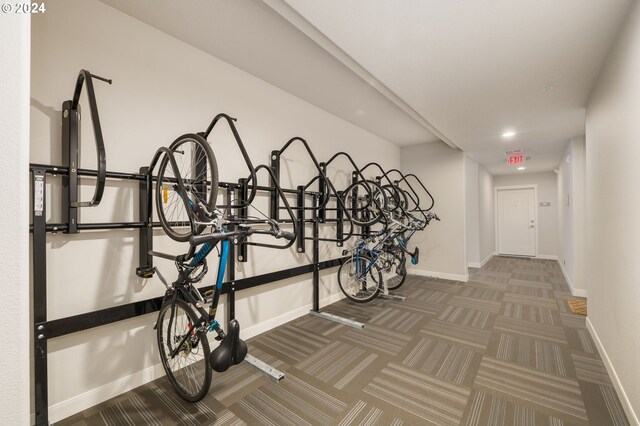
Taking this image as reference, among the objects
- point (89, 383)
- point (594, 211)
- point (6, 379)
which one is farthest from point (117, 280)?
point (594, 211)

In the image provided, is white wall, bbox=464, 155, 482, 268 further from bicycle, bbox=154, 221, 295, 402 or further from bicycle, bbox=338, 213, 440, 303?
bicycle, bbox=154, 221, 295, 402

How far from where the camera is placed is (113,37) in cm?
Result: 191

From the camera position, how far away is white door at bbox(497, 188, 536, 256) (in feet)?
25.6

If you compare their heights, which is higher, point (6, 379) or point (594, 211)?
point (594, 211)

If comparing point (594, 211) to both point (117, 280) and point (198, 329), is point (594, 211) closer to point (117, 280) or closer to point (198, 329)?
point (198, 329)

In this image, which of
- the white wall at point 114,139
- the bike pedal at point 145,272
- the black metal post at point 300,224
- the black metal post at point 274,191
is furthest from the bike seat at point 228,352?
the black metal post at point 300,224

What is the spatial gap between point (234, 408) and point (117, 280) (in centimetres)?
115

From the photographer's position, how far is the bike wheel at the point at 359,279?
3744 mm

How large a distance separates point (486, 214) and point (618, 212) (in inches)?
233

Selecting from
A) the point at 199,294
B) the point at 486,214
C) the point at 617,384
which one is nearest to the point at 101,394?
the point at 199,294

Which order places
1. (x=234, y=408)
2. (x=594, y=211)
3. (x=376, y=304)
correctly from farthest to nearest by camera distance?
(x=376, y=304) → (x=594, y=211) → (x=234, y=408)

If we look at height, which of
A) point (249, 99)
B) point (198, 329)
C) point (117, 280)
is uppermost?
point (249, 99)

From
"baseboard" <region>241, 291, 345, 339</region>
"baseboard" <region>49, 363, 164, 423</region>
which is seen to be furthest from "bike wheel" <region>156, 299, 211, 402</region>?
"baseboard" <region>241, 291, 345, 339</region>

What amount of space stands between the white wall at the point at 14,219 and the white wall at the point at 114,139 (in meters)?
1.31
